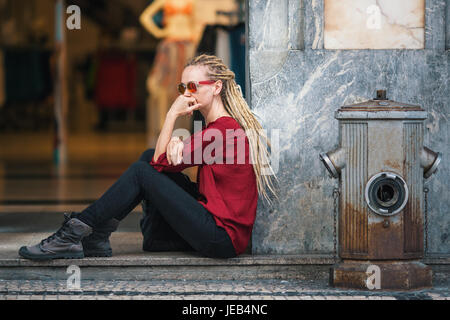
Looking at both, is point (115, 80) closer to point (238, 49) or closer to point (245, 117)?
point (238, 49)

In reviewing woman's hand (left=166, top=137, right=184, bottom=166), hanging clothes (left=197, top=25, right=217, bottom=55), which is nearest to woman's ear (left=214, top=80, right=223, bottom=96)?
woman's hand (left=166, top=137, right=184, bottom=166)

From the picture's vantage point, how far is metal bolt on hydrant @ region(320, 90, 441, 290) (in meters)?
5.14

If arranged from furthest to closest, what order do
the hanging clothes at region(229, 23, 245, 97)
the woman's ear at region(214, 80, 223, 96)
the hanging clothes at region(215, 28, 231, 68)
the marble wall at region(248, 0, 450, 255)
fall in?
the hanging clothes at region(215, 28, 231, 68) → the hanging clothes at region(229, 23, 245, 97) → the marble wall at region(248, 0, 450, 255) → the woman's ear at region(214, 80, 223, 96)

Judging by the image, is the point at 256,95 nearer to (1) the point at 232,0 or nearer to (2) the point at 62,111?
(1) the point at 232,0

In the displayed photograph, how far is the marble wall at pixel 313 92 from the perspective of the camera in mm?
5762

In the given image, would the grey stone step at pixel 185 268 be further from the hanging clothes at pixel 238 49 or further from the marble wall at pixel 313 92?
the hanging clothes at pixel 238 49

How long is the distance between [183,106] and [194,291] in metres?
1.13

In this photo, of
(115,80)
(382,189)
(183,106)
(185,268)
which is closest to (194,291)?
(185,268)

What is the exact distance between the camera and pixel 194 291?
17.1 ft

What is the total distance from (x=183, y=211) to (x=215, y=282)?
1.62ft

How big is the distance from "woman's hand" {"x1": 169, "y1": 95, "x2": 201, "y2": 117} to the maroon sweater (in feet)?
0.52

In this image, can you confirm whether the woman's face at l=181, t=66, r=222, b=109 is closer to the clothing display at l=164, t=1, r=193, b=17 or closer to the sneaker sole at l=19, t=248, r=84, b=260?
the sneaker sole at l=19, t=248, r=84, b=260

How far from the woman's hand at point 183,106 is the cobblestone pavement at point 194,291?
104 cm
